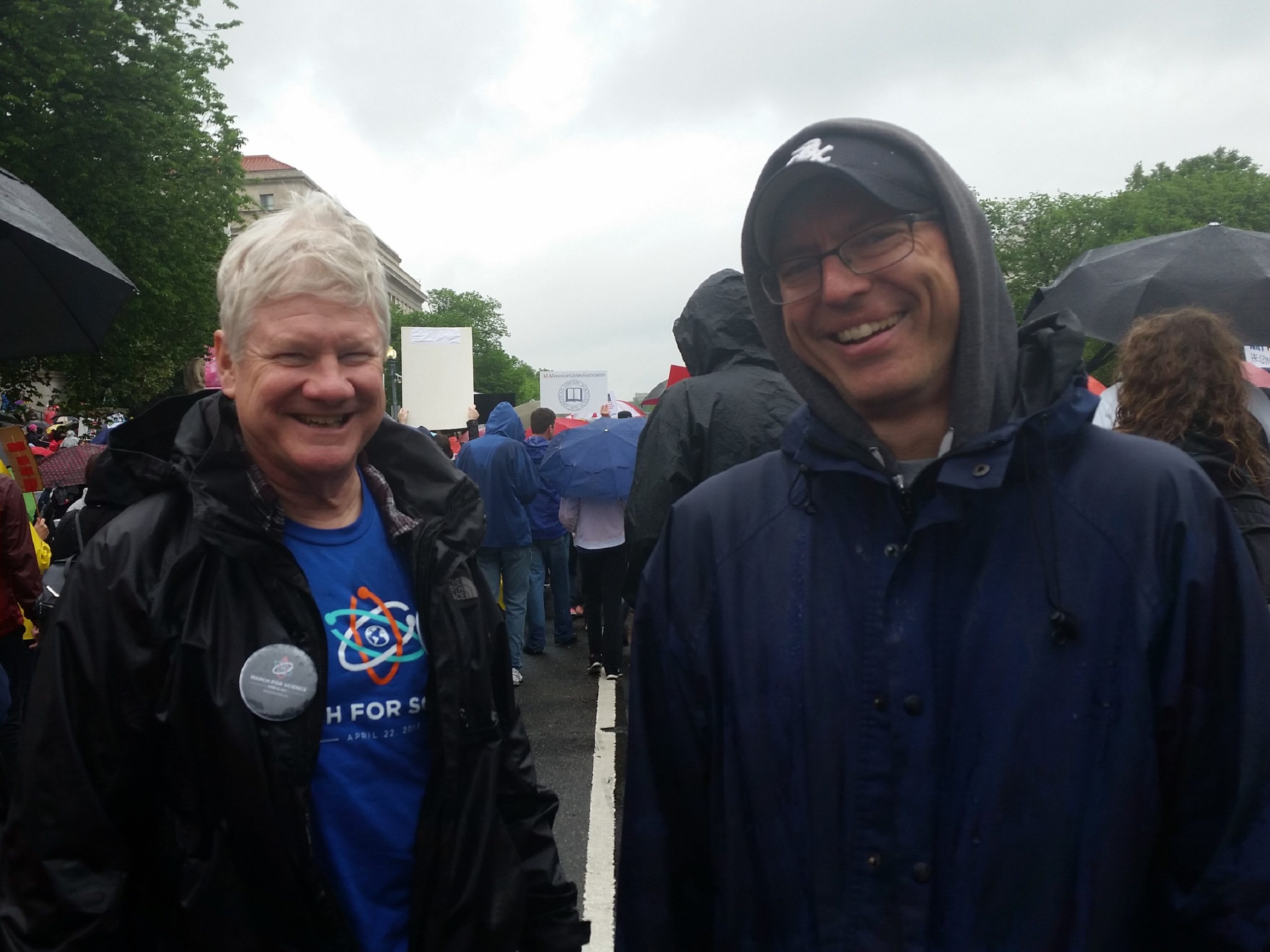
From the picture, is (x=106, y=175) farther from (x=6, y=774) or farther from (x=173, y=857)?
(x=173, y=857)

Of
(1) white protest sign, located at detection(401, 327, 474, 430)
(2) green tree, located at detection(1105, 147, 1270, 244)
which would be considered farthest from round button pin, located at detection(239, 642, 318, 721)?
(2) green tree, located at detection(1105, 147, 1270, 244)

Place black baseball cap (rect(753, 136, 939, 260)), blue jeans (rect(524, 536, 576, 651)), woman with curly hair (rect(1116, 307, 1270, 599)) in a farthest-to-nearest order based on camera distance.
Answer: blue jeans (rect(524, 536, 576, 651)) < woman with curly hair (rect(1116, 307, 1270, 599)) < black baseball cap (rect(753, 136, 939, 260))

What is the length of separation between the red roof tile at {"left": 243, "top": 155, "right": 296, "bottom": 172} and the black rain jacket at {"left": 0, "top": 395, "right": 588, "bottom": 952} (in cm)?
9923

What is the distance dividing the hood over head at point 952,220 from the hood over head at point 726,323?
2570mm

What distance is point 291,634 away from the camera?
1.80 m

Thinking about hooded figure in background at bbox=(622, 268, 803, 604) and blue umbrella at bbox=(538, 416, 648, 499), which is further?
blue umbrella at bbox=(538, 416, 648, 499)

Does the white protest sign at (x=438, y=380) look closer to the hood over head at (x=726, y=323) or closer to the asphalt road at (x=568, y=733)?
the asphalt road at (x=568, y=733)

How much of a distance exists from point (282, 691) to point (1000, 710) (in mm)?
1204

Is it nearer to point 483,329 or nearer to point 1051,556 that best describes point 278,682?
point 1051,556

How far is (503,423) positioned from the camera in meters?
8.05

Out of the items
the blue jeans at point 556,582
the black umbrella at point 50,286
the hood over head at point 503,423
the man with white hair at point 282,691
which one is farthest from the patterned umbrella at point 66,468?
the man with white hair at point 282,691

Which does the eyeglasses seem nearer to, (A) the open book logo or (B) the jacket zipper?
(B) the jacket zipper

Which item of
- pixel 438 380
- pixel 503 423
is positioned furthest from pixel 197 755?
pixel 438 380

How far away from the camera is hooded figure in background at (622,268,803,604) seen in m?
3.91
